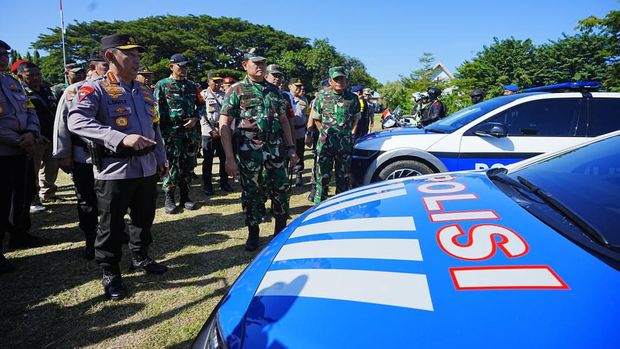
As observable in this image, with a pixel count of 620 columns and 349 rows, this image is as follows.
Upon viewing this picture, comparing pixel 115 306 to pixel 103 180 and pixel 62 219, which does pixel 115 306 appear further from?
pixel 62 219

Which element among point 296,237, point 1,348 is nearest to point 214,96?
point 1,348

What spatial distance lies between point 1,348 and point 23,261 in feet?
4.60

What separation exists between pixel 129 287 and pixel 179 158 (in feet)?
7.08

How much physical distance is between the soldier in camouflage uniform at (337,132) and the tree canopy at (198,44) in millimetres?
37503

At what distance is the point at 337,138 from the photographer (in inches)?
180

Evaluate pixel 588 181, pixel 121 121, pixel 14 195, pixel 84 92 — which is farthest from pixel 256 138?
pixel 588 181

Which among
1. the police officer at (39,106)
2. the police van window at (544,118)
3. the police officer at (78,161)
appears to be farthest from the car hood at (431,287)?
the police officer at (39,106)

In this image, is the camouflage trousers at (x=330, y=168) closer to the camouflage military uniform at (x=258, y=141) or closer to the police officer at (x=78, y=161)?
the camouflage military uniform at (x=258, y=141)

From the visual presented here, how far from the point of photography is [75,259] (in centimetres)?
334

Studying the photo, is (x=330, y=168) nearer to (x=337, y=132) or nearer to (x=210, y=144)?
(x=337, y=132)

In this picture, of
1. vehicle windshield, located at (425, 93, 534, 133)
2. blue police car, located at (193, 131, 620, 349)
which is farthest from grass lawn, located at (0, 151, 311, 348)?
vehicle windshield, located at (425, 93, 534, 133)

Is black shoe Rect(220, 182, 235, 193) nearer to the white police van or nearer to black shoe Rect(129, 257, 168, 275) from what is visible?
the white police van

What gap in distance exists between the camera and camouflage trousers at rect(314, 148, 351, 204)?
4.59 m

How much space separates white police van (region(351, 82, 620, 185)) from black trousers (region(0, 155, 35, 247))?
3.58 metres
